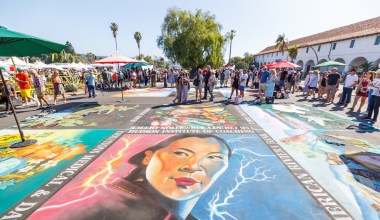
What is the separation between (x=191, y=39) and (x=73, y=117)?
20225 mm

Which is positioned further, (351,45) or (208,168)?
(351,45)

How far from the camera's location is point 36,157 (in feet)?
14.0

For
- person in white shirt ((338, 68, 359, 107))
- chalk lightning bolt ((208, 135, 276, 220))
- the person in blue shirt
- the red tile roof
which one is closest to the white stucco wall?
the red tile roof

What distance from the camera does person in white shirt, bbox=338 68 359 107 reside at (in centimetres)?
914

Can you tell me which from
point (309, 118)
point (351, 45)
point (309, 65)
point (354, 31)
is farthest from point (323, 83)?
point (309, 65)

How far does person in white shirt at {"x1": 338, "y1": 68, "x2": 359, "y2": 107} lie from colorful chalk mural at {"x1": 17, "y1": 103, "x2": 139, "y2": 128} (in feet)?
35.6

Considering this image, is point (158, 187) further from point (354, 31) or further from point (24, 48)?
point (354, 31)

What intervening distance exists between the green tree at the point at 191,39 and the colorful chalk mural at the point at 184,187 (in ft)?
73.7

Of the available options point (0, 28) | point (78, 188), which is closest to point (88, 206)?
point (78, 188)

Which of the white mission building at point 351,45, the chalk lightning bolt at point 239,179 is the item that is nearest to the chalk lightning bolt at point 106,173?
the chalk lightning bolt at point 239,179

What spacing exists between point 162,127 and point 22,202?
3868 millimetres

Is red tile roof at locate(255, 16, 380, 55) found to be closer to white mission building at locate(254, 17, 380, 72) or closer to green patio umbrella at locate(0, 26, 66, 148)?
white mission building at locate(254, 17, 380, 72)

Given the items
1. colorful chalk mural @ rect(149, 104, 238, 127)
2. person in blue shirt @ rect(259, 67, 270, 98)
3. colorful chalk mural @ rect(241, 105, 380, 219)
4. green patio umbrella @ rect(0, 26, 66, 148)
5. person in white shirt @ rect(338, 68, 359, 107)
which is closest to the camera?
colorful chalk mural @ rect(241, 105, 380, 219)

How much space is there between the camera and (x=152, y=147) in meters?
4.71
